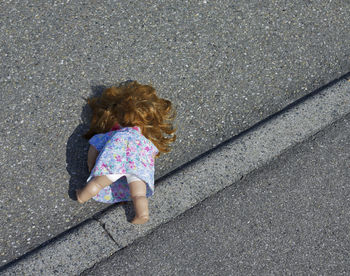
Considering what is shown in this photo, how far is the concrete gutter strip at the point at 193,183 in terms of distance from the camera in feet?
8.39

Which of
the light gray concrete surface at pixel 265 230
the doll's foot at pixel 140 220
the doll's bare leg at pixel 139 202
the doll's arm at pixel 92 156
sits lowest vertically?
the light gray concrete surface at pixel 265 230

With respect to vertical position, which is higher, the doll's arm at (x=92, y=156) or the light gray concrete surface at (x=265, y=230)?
the doll's arm at (x=92, y=156)

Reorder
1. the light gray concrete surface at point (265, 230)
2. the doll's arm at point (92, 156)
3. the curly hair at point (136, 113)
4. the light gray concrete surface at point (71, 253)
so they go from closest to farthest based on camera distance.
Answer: the light gray concrete surface at point (71, 253)
the light gray concrete surface at point (265, 230)
the doll's arm at point (92, 156)
the curly hair at point (136, 113)

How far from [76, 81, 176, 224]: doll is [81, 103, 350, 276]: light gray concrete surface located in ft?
0.95

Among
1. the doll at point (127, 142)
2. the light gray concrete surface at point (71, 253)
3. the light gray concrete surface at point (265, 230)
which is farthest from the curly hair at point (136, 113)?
the light gray concrete surface at point (71, 253)

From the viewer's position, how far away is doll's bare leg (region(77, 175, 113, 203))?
105 inches

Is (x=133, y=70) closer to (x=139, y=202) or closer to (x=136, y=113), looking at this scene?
(x=136, y=113)

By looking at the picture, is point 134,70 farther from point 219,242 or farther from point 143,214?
point 219,242

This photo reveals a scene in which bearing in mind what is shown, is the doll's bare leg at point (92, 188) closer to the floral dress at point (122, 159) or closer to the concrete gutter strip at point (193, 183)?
the floral dress at point (122, 159)

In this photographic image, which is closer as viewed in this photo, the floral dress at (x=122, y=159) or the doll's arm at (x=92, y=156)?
the floral dress at (x=122, y=159)

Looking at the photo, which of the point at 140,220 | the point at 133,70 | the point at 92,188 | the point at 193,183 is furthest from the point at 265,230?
the point at 133,70

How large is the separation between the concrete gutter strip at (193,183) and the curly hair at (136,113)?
32 cm

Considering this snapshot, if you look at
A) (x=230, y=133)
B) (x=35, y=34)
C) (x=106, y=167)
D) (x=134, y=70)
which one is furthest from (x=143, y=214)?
(x=35, y=34)

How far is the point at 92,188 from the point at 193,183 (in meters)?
0.70
